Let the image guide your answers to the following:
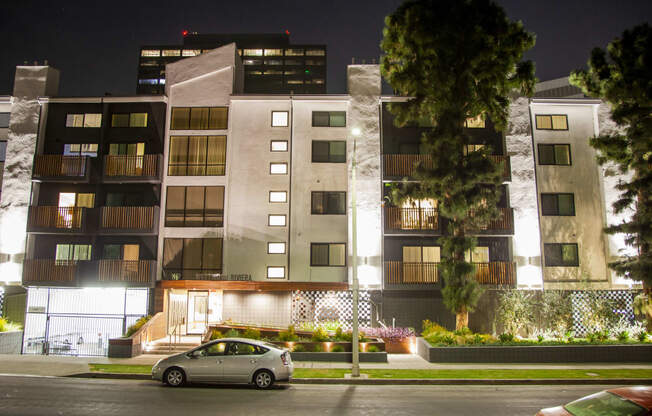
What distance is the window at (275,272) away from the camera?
25.6m

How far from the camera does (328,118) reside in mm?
27422

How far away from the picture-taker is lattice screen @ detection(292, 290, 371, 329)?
80.3 ft

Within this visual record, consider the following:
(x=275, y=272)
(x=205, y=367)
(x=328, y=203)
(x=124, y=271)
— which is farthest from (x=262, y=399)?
(x=124, y=271)

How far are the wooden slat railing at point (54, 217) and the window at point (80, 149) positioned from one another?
3.91 metres

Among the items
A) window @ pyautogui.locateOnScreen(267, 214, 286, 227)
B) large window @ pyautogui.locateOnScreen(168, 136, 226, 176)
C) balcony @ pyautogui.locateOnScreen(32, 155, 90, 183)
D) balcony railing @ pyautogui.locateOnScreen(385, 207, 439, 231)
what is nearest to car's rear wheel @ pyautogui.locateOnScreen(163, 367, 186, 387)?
window @ pyautogui.locateOnScreen(267, 214, 286, 227)

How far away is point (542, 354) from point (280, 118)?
18116mm

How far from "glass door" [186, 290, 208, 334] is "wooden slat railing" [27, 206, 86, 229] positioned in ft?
23.5

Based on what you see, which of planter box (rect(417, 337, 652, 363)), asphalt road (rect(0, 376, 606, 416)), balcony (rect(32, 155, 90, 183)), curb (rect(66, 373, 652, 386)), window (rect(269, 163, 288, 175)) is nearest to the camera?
asphalt road (rect(0, 376, 606, 416))

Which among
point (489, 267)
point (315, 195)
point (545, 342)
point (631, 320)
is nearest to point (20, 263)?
point (315, 195)

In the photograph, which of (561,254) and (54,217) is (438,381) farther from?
(54,217)

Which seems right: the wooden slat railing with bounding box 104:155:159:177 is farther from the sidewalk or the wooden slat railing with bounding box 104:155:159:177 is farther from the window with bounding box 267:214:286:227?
the sidewalk

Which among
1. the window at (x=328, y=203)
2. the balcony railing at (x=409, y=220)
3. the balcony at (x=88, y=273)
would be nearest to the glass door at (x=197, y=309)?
the balcony at (x=88, y=273)

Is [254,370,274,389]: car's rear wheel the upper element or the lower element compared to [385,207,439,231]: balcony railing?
lower

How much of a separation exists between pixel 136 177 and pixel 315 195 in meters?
10.0
